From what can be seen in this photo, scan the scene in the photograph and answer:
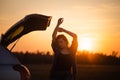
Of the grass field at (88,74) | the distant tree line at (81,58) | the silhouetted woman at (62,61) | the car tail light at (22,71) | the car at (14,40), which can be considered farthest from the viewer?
the distant tree line at (81,58)

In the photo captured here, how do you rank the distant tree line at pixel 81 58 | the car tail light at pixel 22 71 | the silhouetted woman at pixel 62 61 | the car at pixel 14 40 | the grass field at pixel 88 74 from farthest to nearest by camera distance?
the distant tree line at pixel 81 58, the grass field at pixel 88 74, the silhouetted woman at pixel 62 61, the car tail light at pixel 22 71, the car at pixel 14 40

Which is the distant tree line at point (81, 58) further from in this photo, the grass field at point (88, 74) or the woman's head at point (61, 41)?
the woman's head at point (61, 41)

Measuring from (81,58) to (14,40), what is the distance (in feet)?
136

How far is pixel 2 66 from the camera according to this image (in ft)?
18.2

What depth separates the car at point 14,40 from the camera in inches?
218

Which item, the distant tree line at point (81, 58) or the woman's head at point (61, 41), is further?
the distant tree line at point (81, 58)

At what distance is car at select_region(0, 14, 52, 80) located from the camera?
5.54 meters

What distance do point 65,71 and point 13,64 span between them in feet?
8.80

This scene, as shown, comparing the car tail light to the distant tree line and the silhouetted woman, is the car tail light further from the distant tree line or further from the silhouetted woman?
the distant tree line

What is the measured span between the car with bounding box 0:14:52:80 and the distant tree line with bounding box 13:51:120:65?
112 ft

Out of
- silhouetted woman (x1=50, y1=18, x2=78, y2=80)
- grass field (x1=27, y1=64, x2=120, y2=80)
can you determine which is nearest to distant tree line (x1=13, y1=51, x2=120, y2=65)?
grass field (x1=27, y1=64, x2=120, y2=80)

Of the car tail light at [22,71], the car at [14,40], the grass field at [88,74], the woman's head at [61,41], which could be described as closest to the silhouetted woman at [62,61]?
the woman's head at [61,41]

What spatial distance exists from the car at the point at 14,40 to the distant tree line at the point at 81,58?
112ft

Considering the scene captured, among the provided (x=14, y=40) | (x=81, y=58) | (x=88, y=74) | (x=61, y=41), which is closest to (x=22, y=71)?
(x=14, y=40)
